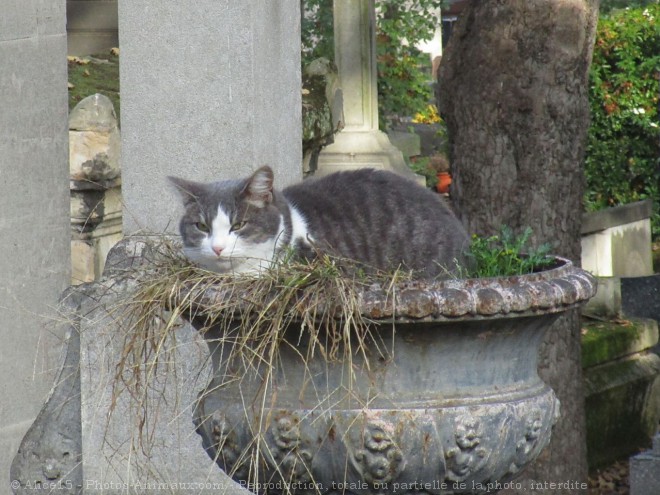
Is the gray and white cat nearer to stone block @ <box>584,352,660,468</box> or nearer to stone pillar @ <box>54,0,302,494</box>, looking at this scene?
stone pillar @ <box>54,0,302,494</box>

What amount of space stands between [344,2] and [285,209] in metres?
4.75

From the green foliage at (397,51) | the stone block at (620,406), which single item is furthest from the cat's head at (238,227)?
the green foliage at (397,51)

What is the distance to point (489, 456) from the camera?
2.64 metres

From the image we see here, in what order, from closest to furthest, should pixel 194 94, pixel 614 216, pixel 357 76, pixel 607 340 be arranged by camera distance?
pixel 194 94 < pixel 607 340 < pixel 614 216 < pixel 357 76

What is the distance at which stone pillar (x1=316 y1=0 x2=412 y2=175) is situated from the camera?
7.52 metres

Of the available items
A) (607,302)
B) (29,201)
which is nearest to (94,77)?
(29,201)

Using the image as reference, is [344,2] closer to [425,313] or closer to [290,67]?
[290,67]

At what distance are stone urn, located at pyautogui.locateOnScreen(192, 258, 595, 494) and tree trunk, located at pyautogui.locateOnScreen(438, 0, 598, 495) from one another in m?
1.63

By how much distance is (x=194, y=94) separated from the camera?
11.8 ft

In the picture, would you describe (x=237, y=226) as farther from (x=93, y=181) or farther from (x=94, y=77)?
(x=94, y=77)

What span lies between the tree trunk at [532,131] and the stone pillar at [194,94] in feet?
3.01

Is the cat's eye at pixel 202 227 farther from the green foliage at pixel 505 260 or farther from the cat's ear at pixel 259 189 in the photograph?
the green foliage at pixel 505 260

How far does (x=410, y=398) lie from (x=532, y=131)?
6.39 ft

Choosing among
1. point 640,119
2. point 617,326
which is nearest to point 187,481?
point 617,326
